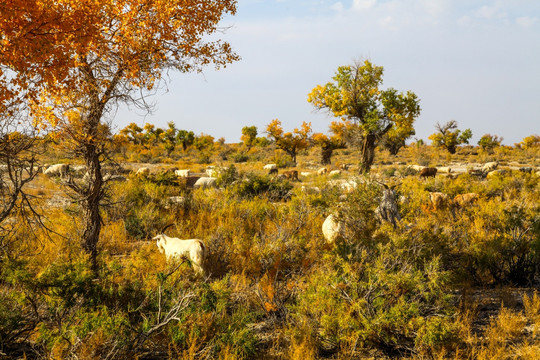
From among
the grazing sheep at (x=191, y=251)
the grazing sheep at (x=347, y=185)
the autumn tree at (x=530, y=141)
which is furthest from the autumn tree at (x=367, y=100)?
the autumn tree at (x=530, y=141)

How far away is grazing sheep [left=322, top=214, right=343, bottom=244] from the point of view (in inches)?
273

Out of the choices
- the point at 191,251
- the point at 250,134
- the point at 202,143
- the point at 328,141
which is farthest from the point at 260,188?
the point at 250,134

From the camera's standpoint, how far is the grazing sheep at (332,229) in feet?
22.7

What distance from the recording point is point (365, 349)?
418 cm

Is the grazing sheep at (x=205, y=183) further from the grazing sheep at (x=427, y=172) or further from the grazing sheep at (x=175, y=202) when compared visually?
the grazing sheep at (x=427, y=172)

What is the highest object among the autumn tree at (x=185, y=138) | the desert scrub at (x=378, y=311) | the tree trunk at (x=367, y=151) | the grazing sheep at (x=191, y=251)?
the autumn tree at (x=185, y=138)

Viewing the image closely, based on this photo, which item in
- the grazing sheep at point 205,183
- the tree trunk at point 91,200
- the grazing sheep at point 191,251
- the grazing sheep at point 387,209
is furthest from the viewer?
the grazing sheep at point 205,183

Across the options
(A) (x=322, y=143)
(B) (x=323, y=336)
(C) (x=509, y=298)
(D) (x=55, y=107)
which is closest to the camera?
(B) (x=323, y=336)

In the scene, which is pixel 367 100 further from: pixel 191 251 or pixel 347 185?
pixel 191 251

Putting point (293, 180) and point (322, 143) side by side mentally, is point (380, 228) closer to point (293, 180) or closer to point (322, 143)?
point (293, 180)

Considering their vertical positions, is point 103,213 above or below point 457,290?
above

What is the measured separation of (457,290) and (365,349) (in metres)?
2.18

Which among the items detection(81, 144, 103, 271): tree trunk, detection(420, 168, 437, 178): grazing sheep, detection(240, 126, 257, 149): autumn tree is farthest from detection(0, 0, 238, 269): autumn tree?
detection(240, 126, 257, 149): autumn tree

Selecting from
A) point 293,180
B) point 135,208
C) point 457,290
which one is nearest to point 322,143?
point 293,180
